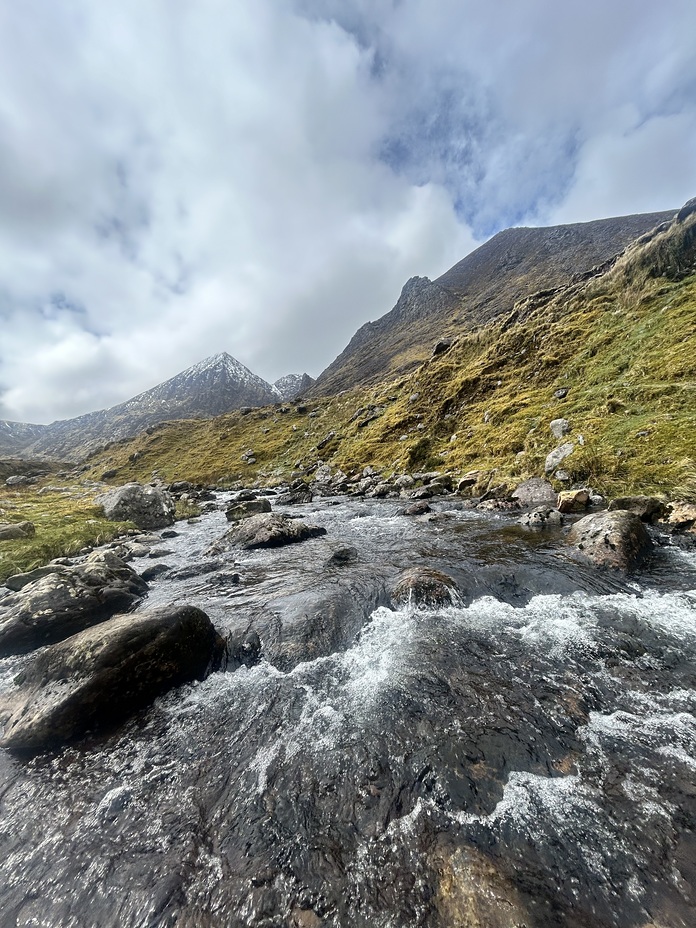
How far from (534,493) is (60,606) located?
27.0 m

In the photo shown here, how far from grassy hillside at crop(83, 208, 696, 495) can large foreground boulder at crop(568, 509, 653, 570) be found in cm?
618

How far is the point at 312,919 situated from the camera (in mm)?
4754

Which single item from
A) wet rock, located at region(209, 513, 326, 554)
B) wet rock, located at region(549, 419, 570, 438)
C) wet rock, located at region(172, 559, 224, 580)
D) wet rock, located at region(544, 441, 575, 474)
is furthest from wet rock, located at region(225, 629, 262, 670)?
wet rock, located at region(549, 419, 570, 438)

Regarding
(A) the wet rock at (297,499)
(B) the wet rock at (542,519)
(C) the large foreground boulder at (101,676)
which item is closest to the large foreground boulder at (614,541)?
(B) the wet rock at (542,519)

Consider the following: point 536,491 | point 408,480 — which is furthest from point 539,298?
point 536,491

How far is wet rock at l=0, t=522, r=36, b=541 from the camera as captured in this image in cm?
2514

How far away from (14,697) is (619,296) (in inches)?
2443

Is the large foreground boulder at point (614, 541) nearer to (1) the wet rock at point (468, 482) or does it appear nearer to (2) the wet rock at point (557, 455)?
(2) the wet rock at point (557, 455)

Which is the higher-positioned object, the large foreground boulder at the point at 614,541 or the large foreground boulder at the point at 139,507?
the large foreground boulder at the point at 139,507

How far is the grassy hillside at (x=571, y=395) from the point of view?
2408 centimetres

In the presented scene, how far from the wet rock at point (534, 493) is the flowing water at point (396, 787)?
1328 cm

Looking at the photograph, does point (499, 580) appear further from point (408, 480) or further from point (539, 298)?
point (539, 298)

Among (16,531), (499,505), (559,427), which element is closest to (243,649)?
(499,505)

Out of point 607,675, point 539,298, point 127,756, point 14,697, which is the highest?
point 539,298
